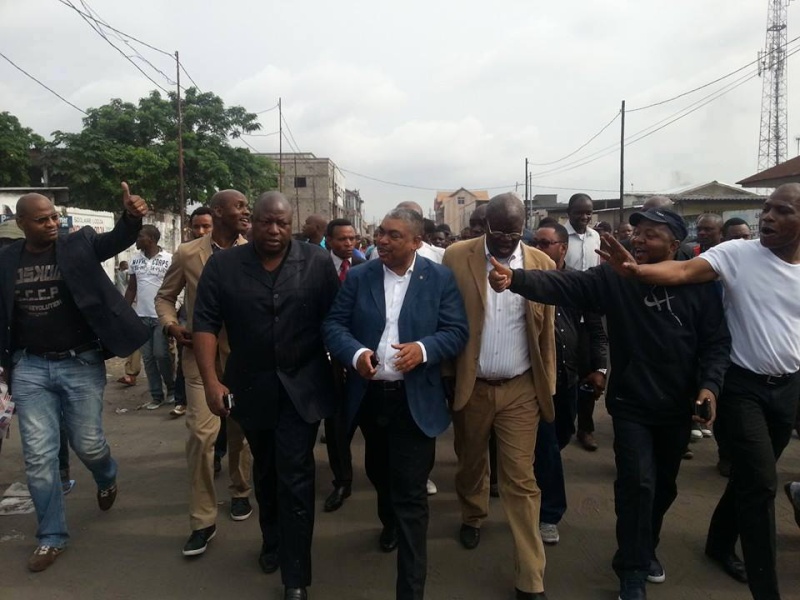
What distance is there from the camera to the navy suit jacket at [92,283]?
11.5 ft

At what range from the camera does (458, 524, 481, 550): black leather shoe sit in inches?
143

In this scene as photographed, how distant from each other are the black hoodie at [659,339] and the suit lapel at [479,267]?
315 millimetres

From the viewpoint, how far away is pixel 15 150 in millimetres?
27156

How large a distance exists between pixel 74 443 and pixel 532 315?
2.84m

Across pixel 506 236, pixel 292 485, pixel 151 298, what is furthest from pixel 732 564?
pixel 151 298

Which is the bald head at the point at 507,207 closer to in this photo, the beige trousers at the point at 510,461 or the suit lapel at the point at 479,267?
the suit lapel at the point at 479,267

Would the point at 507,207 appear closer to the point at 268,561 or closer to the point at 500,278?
the point at 500,278

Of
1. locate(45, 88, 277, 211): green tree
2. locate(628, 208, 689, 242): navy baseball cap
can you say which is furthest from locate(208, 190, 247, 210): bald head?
locate(45, 88, 277, 211): green tree

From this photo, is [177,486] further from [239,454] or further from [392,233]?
[392,233]

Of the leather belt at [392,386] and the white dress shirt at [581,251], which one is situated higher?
the white dress shirt at [581,251]

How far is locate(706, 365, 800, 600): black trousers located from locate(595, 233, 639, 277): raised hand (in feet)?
2.51

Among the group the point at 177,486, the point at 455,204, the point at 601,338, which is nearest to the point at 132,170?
the point at 177,486

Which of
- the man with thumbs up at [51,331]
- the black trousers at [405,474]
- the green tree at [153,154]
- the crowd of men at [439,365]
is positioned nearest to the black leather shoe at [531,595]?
the crowd of men at [439,365]

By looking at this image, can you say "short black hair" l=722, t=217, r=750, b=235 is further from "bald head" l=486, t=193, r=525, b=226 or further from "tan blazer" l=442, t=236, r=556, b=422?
"bald head" l=486, t=193, r=525, b=226
